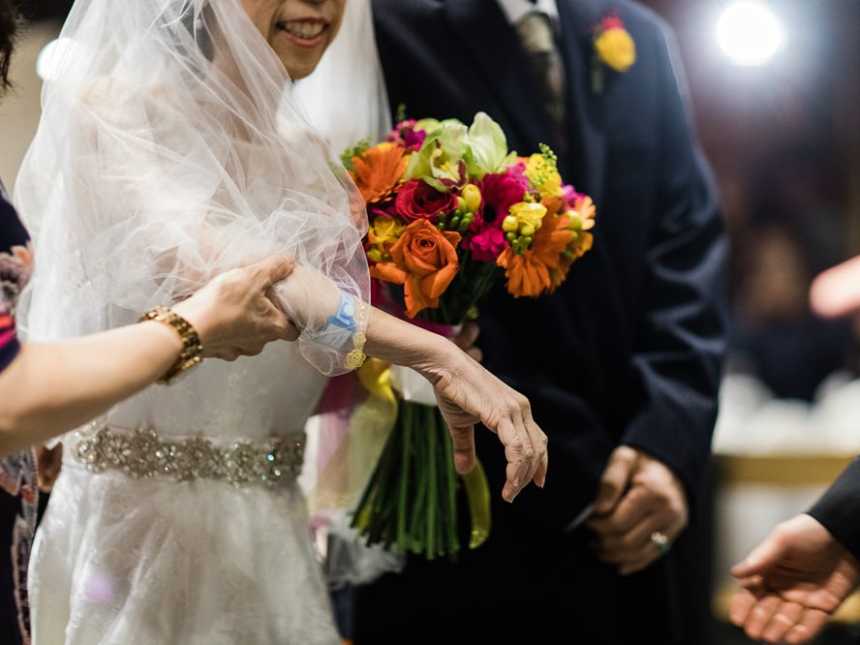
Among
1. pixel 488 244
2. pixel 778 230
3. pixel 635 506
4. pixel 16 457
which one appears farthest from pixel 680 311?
pixel 778 230

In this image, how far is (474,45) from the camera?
2.42 metres

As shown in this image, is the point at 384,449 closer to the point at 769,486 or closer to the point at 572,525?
the point at 572,525

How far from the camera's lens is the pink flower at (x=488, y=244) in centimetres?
190

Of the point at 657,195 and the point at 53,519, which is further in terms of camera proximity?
the point at 657,195

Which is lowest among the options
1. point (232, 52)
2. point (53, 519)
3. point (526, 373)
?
point (53, 519)

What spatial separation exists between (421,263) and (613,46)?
854mm

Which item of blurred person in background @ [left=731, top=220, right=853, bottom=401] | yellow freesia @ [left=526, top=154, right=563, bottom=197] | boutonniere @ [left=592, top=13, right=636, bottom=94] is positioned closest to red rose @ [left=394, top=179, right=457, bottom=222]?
yellow freesia @ [left=526, top=154, right=563, bottom=197]

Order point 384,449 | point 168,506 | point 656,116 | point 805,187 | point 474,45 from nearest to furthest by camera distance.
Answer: point 168,506 → point 384,449 → point 474,45 → point 656,116 → point 805,187

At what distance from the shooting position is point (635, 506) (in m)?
2.44

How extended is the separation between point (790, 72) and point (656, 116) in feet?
6.38

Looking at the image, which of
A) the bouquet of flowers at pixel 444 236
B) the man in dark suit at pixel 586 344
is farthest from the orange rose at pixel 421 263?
the man in dark suit at pixel 586 344

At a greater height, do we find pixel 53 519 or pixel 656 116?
pixel 656 116

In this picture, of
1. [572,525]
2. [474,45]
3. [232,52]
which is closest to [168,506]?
[232,52]

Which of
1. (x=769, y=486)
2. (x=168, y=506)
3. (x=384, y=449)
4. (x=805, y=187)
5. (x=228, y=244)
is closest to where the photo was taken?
(x=228, y=244)
